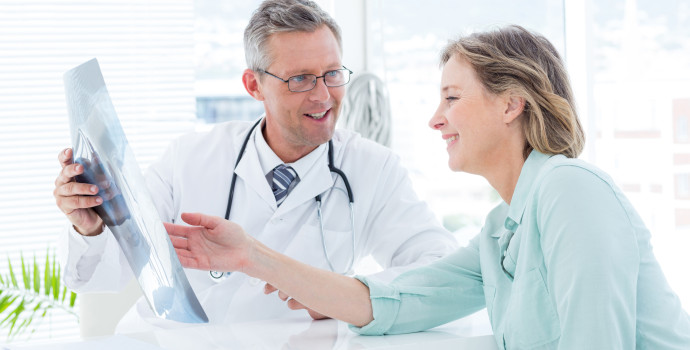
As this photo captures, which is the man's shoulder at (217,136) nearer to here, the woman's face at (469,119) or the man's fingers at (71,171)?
the man's fingers at (71,171)

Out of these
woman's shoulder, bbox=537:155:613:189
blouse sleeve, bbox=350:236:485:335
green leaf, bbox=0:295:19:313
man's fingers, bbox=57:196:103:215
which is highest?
woman's shoulder, bbox=537:155:613:189

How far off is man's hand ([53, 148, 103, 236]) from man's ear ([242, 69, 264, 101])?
669mm

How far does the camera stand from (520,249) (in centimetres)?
116

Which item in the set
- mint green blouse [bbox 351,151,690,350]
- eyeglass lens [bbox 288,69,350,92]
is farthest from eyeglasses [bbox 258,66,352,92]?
mint green blouse [bbox 351,151,690,350]

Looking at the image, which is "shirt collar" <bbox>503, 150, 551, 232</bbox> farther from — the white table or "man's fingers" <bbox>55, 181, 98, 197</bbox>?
"man's fingers" <bbox>55, 181, 98, 197</bbox>

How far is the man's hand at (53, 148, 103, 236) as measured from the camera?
1.27 metres

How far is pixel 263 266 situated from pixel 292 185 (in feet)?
1.94

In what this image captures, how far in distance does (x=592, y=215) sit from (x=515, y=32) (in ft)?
1.45

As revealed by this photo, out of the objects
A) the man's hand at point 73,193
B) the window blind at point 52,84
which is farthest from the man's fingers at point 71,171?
the window blind at point 52,84

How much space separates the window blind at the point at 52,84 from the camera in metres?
3.01

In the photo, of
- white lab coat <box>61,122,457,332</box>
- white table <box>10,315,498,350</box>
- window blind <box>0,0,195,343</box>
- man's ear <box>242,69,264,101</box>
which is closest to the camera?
white table <box>10,315,498,350</box>

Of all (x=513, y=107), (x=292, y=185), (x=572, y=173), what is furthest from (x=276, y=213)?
(x=572, y=173)

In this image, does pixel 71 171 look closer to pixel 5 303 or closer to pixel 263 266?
pixel 263 266

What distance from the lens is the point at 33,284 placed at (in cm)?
289
